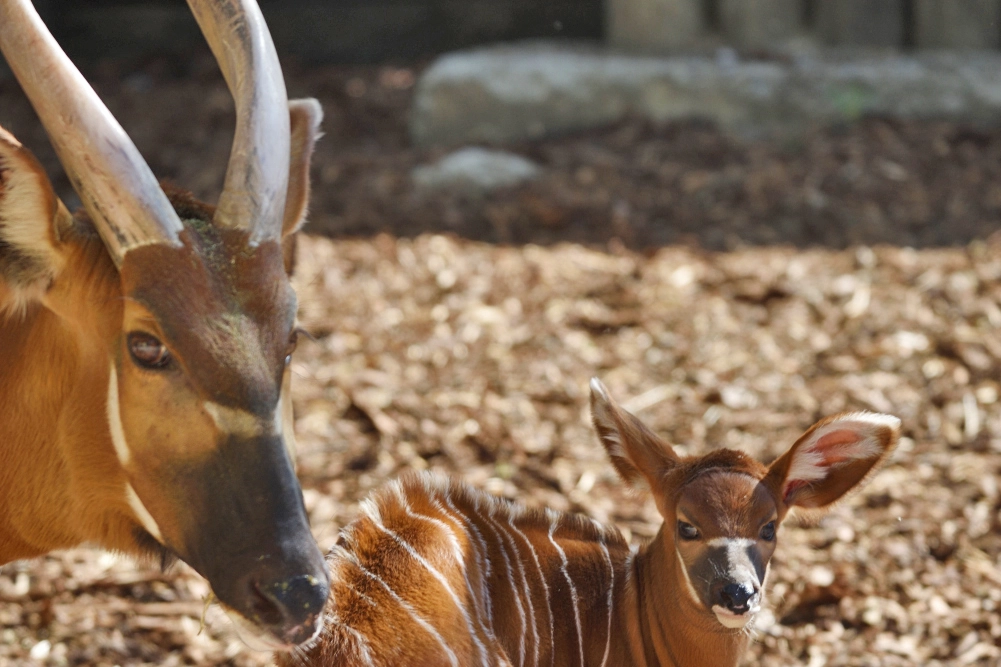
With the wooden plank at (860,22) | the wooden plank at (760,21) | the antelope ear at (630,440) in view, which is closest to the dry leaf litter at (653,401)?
the antelope ear at (630,440)

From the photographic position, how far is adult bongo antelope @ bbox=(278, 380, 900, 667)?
279 cm

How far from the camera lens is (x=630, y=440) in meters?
3.25

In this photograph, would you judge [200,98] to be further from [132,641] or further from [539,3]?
[132,641]

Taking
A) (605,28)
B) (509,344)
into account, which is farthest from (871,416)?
(605,28)

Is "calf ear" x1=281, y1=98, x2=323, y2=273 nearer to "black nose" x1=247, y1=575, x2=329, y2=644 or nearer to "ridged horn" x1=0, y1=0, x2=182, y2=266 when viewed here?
"ridged horn" x1=0, y1=0, x2=182, y2=266

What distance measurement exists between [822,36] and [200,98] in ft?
16.7

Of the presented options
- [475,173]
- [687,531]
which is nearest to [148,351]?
[687,531]

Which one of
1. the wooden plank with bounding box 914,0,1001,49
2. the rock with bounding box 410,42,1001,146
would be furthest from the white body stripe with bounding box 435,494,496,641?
the wooden plank with bounding box 914,0,1001,49

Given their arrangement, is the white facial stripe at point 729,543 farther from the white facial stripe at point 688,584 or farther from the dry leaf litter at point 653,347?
the dry leaf litter at point 653,347

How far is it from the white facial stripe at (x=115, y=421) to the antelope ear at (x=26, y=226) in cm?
26

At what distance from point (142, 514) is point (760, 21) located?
7.60m

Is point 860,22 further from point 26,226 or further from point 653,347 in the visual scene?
point 26,226

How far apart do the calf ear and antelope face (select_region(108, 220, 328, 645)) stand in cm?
51

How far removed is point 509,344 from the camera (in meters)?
5.95
